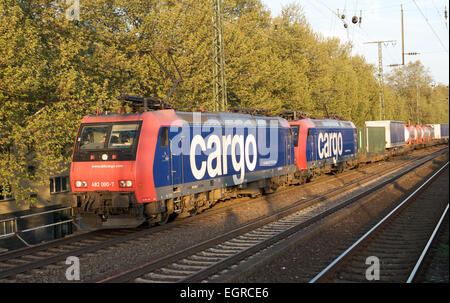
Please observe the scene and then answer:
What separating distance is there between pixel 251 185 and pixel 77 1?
41.2 ft

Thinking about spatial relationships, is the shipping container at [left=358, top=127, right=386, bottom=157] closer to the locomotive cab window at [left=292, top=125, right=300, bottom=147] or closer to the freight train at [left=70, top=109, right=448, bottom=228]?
the locomotive cab window at [left=292, top=125, right=300, bottom=147]

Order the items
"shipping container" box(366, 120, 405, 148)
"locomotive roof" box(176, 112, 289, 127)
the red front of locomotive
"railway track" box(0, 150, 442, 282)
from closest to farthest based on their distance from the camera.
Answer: "railway track" box(0, 150, 442, 282) < the red front of locomotive < "locomotive roof" box(176, 112, 289, 127) < "shipping container" box(366, 120, 405, 148)

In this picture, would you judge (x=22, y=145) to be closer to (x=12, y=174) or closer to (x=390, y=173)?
(x=12, y=174)

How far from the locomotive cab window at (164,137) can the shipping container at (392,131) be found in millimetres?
32378

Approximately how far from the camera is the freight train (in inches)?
484

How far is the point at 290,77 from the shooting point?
126 feet

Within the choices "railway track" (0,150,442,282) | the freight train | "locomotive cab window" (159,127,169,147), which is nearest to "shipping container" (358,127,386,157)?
the freight train

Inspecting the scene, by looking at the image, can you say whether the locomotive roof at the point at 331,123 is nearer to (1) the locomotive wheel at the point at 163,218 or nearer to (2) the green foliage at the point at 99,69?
(2) the green foliage at the point at 99,69

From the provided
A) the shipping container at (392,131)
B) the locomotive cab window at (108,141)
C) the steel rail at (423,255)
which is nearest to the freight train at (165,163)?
the locomotive cab window at (108,141)

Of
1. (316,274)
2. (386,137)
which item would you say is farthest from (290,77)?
(316,274)

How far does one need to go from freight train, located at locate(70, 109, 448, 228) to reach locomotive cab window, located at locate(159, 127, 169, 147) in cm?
3

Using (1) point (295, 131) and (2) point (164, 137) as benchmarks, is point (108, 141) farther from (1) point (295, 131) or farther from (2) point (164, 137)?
(1) point (295, 131)

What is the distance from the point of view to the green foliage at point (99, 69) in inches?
635
